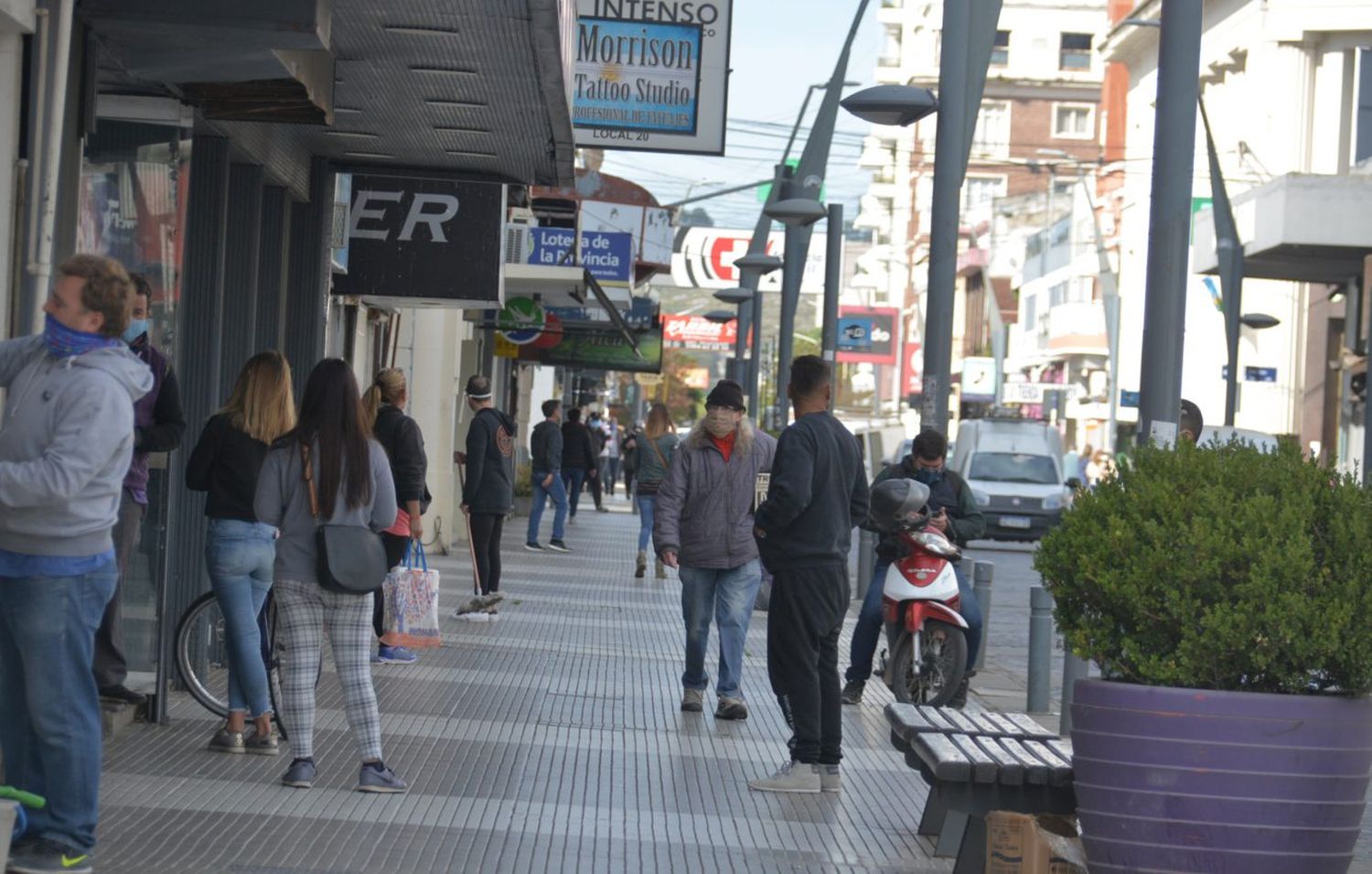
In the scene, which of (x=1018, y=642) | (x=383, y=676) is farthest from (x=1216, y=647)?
(x=1018, y=642)

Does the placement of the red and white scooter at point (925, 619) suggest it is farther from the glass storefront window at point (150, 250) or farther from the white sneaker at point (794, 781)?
the glass storefront window at point (150, 250)

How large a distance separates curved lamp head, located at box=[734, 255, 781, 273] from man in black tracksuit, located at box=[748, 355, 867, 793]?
868 inches

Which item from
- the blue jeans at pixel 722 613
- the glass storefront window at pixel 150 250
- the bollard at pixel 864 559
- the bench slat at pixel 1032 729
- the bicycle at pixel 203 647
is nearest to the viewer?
the bench slat at pixel 1032 729

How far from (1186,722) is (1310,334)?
44.1m

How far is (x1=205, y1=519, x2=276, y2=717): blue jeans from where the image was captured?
365 inches

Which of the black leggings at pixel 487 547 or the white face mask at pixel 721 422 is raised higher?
the white face mask at pixel 721 422

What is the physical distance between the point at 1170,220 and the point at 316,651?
4.43 metres

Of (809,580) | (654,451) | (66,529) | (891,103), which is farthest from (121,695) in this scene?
(654,451)

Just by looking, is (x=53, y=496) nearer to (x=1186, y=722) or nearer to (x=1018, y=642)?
(x=1186, y=722)

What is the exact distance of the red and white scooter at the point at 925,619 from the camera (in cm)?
1188

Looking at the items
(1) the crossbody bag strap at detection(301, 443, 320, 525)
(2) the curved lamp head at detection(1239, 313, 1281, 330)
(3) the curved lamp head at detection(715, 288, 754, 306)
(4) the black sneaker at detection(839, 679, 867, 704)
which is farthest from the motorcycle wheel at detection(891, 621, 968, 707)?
(2) the curved lamp head at detection(1239, 313, 1281, 330)

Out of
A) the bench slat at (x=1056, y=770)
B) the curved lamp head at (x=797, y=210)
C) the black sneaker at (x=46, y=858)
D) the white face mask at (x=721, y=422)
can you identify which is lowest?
the black sneaker at (x=46, y=858)

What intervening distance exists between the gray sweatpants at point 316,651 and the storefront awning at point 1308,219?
26.4 meters

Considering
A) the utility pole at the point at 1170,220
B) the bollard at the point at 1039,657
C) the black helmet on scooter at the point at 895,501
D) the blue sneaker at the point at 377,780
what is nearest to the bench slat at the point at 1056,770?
the blue sneaker at the point at 377,780
